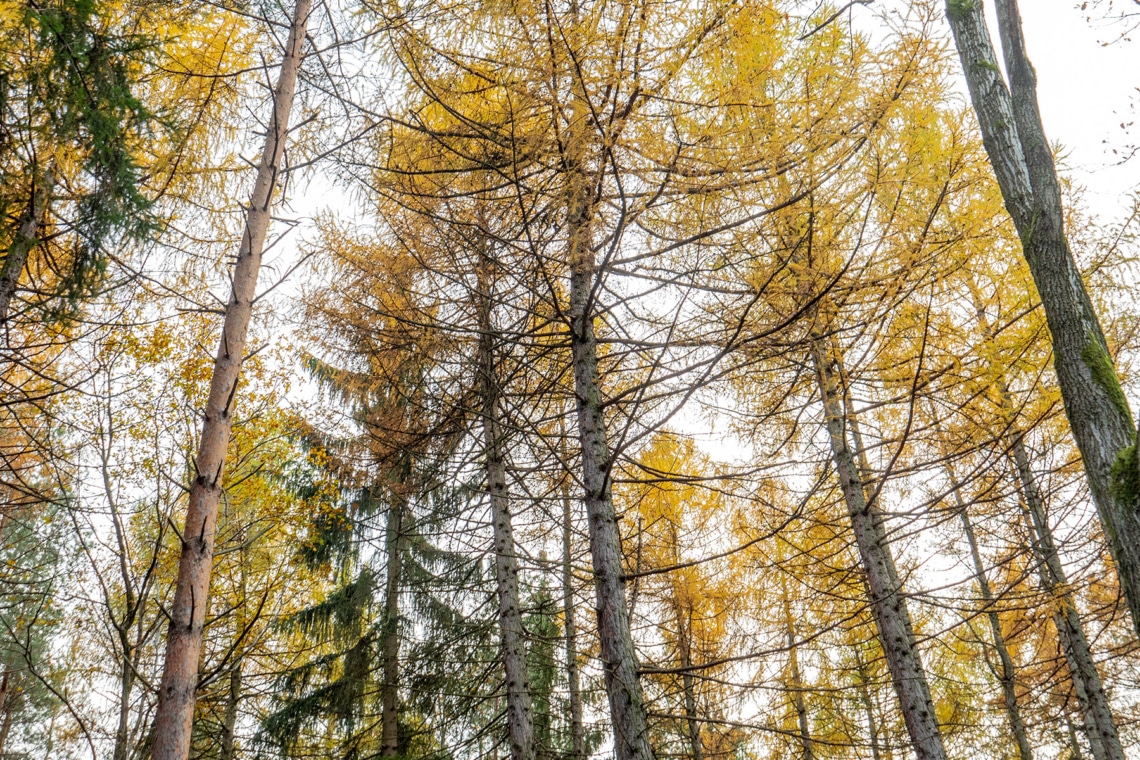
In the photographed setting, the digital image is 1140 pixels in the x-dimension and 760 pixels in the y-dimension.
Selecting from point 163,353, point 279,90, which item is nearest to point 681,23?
point 279,90

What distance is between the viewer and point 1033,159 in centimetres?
405

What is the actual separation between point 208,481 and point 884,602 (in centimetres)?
511

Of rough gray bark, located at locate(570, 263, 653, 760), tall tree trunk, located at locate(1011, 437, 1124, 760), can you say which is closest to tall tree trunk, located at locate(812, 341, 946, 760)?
tall tree trunk, located at locate(1011, 437, 1124, 760)

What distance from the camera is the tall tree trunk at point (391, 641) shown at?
8.85 metres

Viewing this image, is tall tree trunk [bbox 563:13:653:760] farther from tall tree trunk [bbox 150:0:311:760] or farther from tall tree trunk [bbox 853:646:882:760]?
tall tree trunk [bbox 853:646:882:760]

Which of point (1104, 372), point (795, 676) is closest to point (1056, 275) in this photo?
point (1104, 372)

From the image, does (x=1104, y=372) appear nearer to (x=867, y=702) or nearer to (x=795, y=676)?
(x=867, y=702)

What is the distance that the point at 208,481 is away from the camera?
10.6ft

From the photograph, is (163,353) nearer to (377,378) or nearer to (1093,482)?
(377,378)

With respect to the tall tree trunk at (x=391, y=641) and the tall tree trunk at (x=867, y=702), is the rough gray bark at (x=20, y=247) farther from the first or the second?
the tall tree trunk at (x=867, y=702)

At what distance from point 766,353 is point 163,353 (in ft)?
26.8

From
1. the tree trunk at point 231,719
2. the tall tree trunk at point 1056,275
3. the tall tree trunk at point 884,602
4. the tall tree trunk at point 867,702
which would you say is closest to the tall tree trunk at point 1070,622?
the tall tree trunk at point 884,602

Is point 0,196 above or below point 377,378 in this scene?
above

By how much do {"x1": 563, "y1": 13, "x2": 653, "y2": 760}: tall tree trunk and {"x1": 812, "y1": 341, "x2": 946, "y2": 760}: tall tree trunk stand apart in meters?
2.07
